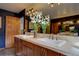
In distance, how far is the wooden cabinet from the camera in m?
1.94

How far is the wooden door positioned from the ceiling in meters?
0.16

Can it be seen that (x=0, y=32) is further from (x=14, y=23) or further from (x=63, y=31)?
(x=63, y=31)

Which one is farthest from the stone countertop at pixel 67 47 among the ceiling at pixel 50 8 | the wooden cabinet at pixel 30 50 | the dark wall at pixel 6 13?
the dark wall at pixel 6 13

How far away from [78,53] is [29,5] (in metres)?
1.13

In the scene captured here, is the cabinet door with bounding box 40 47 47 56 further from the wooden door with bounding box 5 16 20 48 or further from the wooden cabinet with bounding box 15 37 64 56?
the wooden door with bounding box 5 16 20 48

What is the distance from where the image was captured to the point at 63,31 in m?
2.04

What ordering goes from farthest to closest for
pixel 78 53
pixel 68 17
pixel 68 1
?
pixel 68 1 → pixel 68 17 → pixel 78 53

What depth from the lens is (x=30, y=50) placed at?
89.1 inches

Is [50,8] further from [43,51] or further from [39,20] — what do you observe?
[43,51]

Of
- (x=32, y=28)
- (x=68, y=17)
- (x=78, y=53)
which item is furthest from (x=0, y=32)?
(x=78, y=53)

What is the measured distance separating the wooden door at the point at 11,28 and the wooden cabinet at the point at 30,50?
0.22 meters

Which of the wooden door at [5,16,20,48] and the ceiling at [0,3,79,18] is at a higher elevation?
the ceiling at [0,3,79,18]

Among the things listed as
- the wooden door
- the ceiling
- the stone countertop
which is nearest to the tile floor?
the wooden door

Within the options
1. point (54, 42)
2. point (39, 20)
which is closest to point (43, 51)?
point (54, 42)
